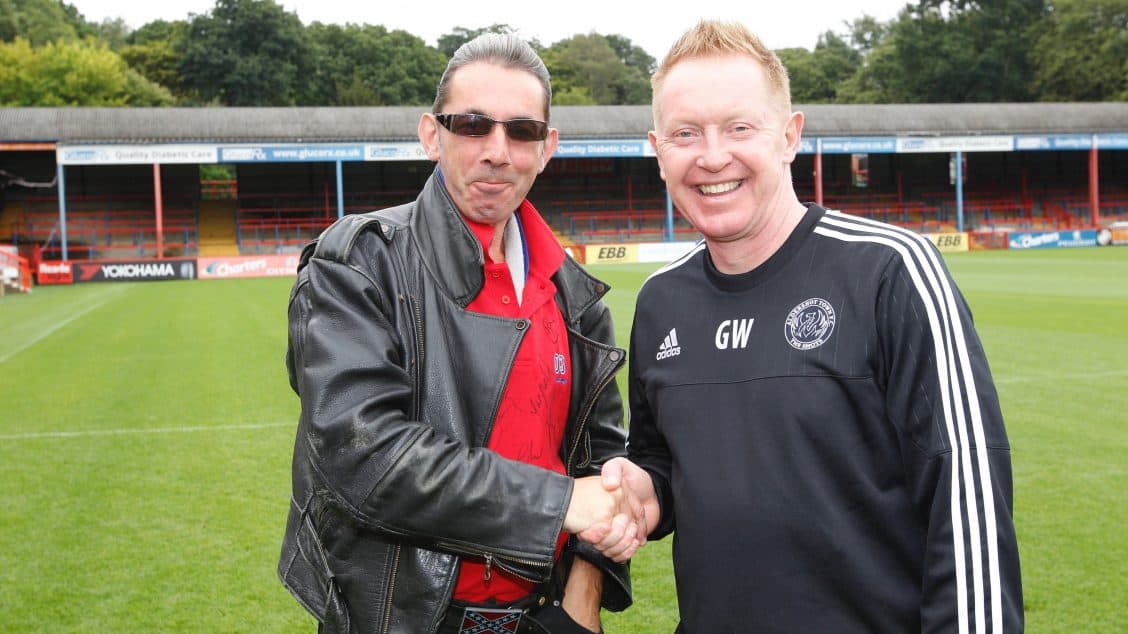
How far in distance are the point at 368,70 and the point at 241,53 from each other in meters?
9.16

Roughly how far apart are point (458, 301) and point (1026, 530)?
13.4ft

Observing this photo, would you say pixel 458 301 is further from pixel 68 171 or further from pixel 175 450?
pixel 68 171

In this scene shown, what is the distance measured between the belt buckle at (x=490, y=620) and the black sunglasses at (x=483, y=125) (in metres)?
1.12

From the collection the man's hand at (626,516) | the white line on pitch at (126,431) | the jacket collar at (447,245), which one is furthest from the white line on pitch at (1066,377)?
the jacket collar at (447,245)

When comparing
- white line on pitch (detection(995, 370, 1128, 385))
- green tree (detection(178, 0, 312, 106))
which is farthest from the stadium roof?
green tree (detection(178, 0, 312, 106))

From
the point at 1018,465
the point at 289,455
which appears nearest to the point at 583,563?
the point at 1018,465

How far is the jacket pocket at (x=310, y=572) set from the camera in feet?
7.20

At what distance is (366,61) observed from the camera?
76.8 m

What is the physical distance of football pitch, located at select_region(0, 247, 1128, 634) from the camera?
452cm

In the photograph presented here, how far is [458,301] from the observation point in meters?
2.26

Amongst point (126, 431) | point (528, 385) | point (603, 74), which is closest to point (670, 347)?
point (528, 385)

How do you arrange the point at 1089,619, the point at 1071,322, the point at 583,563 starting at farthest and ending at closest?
1. the point at 1071,322
2. the point at 1089,619
3. the point at 583,563

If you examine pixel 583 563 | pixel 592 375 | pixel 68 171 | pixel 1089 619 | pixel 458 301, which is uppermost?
pixel 68 171

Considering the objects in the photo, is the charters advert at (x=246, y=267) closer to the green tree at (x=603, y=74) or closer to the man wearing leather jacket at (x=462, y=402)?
the man wearing leather jacket at (x=462, y=402)
